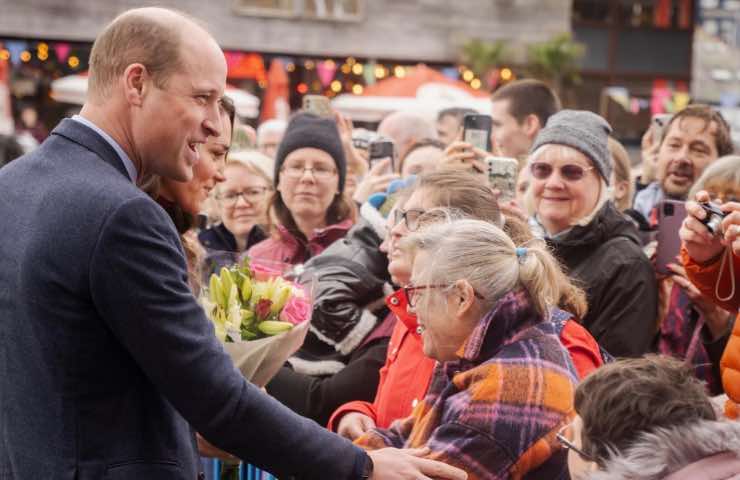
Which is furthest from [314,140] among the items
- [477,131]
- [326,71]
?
[326,71]

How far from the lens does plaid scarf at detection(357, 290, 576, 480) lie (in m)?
2.63

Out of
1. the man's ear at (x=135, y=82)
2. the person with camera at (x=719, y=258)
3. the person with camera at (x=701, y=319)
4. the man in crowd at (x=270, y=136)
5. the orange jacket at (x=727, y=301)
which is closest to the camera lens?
the man's ear at (x=135, y=82)

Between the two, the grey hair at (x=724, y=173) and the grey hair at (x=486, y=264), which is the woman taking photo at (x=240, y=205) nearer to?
the grey hair at (x=724, y=173)

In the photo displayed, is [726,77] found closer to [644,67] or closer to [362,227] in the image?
[644,67]

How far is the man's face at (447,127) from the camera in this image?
8.20 m

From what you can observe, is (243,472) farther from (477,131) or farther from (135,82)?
(477,131)

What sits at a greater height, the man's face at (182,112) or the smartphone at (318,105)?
the man's face at (182,112)

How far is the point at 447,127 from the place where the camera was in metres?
8.37

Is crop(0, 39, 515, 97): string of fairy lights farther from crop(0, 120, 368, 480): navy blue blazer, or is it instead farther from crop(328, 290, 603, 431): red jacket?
crop(0, 120, 368, 480): navy blue blazer

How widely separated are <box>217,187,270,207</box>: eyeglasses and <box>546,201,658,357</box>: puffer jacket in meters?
2.27

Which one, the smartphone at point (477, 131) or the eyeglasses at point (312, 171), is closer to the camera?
the smartphone at point (477, 131)

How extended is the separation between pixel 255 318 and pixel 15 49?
70.9 ft

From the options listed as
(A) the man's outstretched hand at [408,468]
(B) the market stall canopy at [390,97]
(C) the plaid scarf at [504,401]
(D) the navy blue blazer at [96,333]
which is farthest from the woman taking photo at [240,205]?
(B) the market stall canopy at [390,97]

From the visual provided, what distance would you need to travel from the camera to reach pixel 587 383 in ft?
7.88
